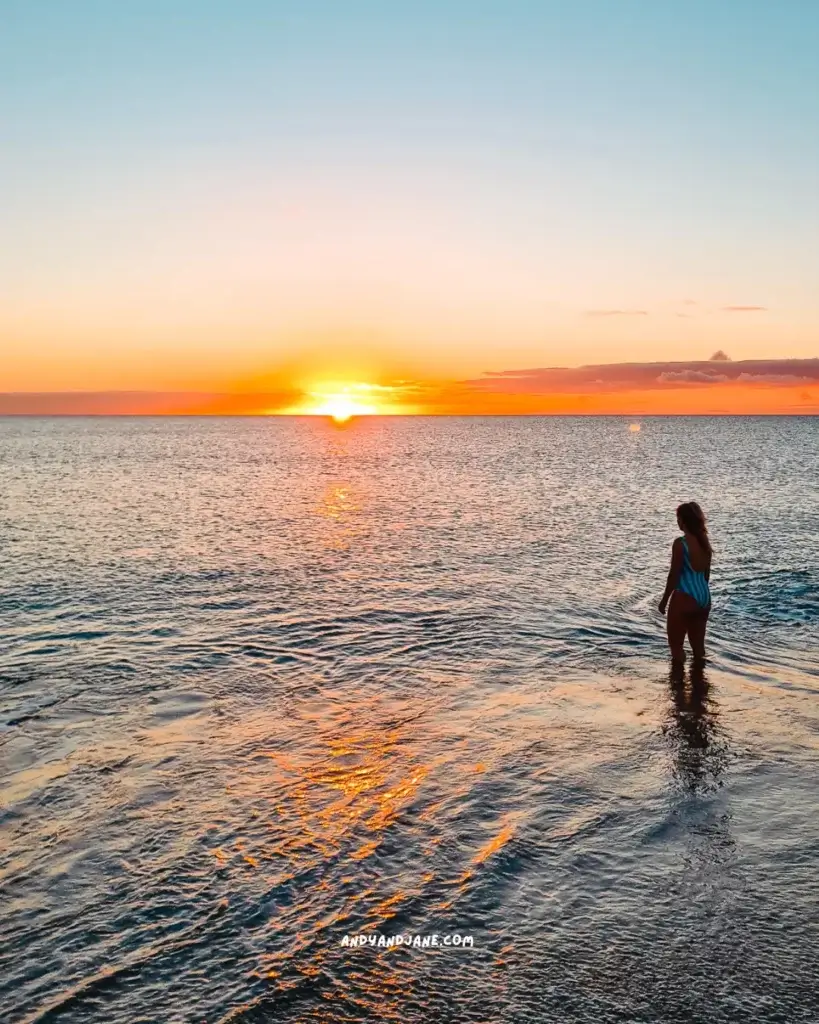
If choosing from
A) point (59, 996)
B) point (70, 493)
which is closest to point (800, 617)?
point (59, 996)

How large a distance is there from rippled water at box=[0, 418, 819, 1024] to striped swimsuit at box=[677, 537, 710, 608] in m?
1.29

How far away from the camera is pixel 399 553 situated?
82.4 feet

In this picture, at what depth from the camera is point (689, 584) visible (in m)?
11.7

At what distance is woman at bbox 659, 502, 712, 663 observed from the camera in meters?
11.5

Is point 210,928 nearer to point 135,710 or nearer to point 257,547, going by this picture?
point 135,710

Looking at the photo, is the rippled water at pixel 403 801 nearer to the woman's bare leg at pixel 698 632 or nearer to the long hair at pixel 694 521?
the woman's bare leg at pixel 698 632

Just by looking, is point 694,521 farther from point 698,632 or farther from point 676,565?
point 698,632

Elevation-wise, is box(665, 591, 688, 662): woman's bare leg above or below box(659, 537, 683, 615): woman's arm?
below

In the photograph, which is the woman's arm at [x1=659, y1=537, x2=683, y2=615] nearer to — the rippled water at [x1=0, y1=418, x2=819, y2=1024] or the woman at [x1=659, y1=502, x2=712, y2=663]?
the woman at [x1=659, y1=502, x2=712, y2=663]

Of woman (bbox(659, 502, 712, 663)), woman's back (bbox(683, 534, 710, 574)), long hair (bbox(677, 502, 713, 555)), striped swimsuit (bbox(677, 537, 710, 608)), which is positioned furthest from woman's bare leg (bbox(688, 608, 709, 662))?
long hair (bbox(677, 502, 713, 555))

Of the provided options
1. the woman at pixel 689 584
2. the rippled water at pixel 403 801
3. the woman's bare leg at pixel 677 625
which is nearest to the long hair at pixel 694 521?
the woman at pixel 689 584

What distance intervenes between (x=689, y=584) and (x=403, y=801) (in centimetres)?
596

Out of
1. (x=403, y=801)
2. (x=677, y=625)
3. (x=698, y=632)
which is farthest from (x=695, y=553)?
(x=403, y=801)

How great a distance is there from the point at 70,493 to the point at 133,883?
143 feet
